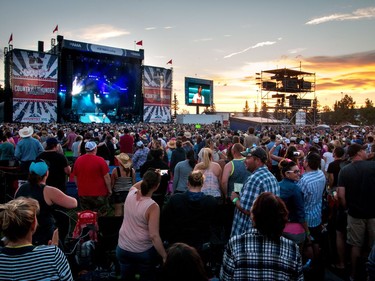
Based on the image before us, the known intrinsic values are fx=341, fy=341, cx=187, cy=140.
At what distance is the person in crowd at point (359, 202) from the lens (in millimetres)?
4426

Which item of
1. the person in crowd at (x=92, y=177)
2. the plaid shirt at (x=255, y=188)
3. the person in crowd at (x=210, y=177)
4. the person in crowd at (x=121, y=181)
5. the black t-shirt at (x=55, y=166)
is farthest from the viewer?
the person in crowd at (x=121, y=181)

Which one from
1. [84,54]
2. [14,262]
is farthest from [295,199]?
[84,54]

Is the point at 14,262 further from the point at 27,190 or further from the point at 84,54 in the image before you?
the point at 84,54

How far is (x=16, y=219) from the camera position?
228 centimetres

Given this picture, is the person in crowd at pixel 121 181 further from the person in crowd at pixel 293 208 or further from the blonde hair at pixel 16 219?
the blonde hair at pixel 16 219

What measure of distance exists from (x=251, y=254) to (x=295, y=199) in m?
1.89

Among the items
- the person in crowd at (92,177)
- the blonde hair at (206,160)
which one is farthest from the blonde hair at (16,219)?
the person in crowd at (92,177)

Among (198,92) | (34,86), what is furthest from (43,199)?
(198,92)

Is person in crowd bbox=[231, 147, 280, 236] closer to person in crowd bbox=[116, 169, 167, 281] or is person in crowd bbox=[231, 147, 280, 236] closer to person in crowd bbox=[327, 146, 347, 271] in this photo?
person in crowd bbox=[116, 169, 167, 281]

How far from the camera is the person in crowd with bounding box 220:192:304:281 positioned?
2.32 m

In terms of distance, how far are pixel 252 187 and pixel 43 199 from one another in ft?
7.47

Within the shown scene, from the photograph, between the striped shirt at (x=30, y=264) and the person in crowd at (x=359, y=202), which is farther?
the person in crowd at (x=359, y=202)

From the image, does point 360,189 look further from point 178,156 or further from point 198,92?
point 198,92

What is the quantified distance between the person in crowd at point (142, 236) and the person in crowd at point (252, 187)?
3.39 feet
